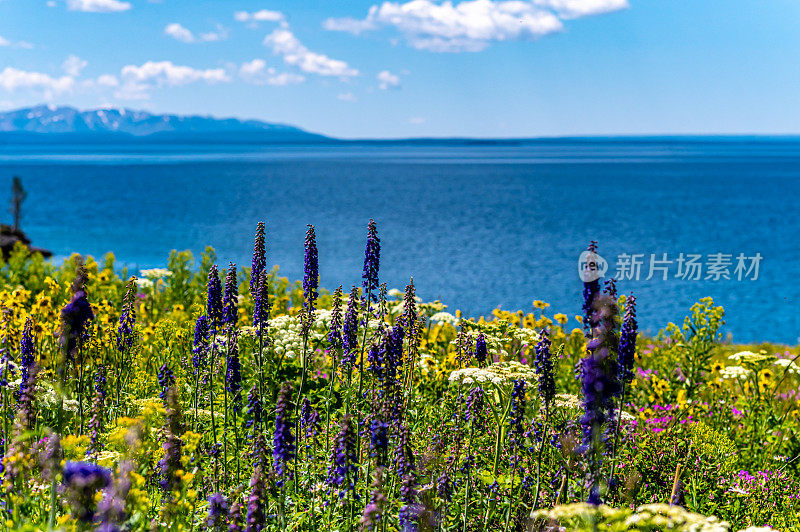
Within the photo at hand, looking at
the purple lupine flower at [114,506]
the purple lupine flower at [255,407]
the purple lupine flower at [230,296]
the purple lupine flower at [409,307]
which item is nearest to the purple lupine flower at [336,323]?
the purple lupine flower at [409,307]

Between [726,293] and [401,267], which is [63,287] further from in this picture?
[726,293]

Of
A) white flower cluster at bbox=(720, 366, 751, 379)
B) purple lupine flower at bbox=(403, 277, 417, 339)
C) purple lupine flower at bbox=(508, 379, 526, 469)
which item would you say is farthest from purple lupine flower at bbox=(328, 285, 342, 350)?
white flower cluster at bbox=(720, 366, 751, 379)

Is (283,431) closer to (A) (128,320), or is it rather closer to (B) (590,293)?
(B) (590,293)

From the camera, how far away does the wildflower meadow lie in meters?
4.16

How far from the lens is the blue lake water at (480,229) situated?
33.8m

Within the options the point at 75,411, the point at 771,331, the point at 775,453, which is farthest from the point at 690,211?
the point at 75,411

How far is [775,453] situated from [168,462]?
792cm

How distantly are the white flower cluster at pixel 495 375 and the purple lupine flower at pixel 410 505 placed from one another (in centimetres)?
168

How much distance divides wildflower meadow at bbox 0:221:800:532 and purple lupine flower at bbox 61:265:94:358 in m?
0.02

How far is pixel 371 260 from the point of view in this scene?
6.43 metres

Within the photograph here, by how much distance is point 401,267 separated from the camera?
39.9 meters

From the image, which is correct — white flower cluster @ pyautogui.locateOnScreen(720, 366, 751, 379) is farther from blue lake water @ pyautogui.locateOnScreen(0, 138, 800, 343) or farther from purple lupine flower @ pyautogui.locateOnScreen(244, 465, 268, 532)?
blue lake water @ pyautogui.locateOnScreen(0, 138, 800, 343)

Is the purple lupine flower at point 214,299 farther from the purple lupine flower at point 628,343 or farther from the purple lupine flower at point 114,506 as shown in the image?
the purple lupine flower at point 628,343

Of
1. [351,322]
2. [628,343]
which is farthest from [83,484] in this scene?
[628,343]
